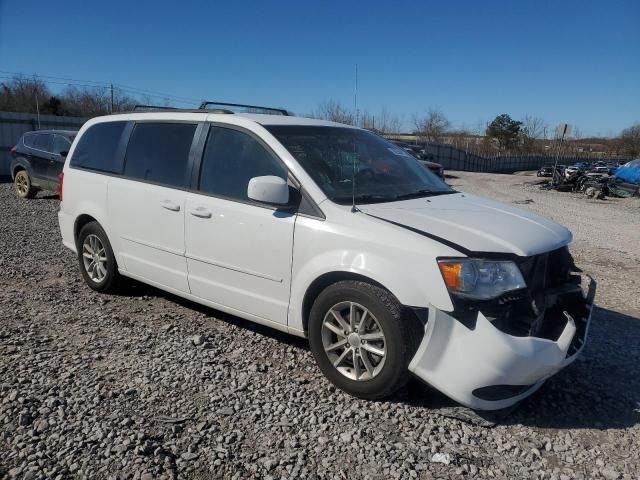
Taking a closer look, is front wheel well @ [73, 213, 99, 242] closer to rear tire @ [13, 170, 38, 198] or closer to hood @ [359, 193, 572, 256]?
hood @ [359, 193, 572, 256]

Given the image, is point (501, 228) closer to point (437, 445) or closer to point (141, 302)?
point (437, 445)

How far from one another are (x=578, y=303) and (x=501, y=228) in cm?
79

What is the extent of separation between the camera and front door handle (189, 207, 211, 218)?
13.2ft

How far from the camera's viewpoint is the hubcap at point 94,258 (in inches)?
207

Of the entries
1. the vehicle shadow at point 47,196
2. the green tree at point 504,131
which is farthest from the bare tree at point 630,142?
the vehicle shadow at point 47,196

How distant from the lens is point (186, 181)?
4.29 m

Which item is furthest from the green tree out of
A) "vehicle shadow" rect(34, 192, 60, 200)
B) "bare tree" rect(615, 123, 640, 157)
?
"vehicle shadow" rect(34, 192, 60, 200)

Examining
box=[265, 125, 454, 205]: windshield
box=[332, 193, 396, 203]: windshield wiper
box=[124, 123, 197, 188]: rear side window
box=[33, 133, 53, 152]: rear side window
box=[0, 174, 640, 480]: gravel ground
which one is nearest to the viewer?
box=[0, 174, 640, 480]: gravel ground

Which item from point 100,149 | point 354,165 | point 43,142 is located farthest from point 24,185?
point 354,165

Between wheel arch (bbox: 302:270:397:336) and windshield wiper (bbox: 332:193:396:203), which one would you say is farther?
windshield wiper (bbox: 332:193:396:203)

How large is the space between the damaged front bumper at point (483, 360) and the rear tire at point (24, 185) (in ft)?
40.7

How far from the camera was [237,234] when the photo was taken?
386cm

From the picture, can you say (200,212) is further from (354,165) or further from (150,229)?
(354,165)

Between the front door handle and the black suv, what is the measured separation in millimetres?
9016
